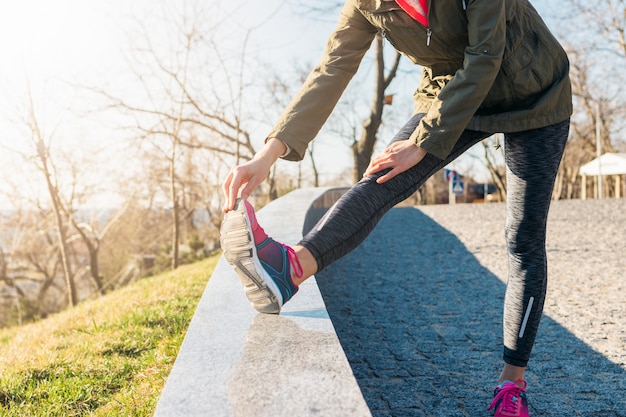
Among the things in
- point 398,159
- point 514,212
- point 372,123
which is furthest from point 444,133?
point 372,123

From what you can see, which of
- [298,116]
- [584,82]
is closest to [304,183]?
[584,82]

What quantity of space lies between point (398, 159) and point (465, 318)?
2613 millimetres

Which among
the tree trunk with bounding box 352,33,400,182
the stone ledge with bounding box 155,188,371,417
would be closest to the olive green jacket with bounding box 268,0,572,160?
the stone ledge with bounding box 155,188,371,417

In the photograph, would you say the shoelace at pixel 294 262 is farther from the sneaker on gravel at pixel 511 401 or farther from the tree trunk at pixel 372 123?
the tree trunk at pixel 372 123

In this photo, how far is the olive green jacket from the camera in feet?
6.00

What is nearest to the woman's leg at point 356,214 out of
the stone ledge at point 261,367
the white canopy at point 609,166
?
the stone ledge at point 261,367

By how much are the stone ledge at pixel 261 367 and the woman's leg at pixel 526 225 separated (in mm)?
776

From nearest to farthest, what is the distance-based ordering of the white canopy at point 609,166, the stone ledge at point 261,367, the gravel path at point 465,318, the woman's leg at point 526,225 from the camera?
1. the stone ledge at point 261,367
2. the woman's leg at point 526,225
3. the gravel path at point 465,318
4. the white canopy at point 609,166

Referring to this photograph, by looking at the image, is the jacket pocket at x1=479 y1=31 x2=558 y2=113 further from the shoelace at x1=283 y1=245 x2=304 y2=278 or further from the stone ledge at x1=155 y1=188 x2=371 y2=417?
the stone ledge at x1=155 y1=188 x2=371 y2=417

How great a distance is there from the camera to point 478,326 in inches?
156

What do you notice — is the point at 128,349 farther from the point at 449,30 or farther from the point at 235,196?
the point at 449,30

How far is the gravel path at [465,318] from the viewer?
2701mm

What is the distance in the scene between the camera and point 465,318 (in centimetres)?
420

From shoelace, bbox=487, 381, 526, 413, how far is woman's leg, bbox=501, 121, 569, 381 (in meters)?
0.04
